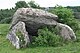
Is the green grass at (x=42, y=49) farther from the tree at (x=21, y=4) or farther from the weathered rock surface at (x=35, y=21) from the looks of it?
the tree at (x=21, y=4)

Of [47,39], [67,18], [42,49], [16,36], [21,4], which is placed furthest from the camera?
[21,4]

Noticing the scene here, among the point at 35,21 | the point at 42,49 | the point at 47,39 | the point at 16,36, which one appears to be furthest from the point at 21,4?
the point at 42,49

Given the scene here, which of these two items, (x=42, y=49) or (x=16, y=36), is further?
(x=16, y=36)

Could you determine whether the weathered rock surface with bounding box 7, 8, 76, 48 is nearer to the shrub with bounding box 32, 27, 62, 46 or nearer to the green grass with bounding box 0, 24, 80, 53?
the shrub with bounding box 32, 27, 62, 46

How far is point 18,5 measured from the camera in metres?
31.9

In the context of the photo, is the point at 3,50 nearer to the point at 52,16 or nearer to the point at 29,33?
the point at 29,33

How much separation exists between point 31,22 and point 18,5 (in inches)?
662

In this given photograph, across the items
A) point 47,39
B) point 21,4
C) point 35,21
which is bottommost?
point 47,39

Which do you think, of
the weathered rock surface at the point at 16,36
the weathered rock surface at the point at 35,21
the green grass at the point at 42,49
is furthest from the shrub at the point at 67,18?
the weathered rock surface at the point at 16,36

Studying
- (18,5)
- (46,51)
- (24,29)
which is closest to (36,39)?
(24,29)

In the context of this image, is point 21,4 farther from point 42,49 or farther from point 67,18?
point 42,49

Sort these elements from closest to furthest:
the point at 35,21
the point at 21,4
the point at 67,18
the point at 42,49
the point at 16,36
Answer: the point at 42,49
the point at 16,36
the point at 35,21
the point at 67,18
the point at 21,4

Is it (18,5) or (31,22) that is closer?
(31,22)

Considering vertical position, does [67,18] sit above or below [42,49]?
above
